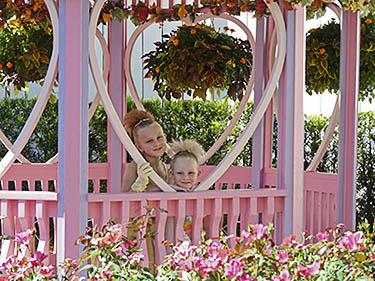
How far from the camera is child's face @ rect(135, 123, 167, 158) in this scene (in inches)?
167

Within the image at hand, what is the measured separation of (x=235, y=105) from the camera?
788 centimetres

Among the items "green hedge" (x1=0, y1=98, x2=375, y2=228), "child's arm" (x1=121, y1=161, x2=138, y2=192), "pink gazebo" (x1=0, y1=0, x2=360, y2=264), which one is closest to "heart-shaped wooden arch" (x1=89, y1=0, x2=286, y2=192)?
"pink gazebo" (x1=0, y1=0, x2=360, y2=264)

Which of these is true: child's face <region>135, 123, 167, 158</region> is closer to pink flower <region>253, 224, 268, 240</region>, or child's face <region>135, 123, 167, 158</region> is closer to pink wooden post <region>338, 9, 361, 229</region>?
pink wooden post <region>338, 9, 361, 229</region>

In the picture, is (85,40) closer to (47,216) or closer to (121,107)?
(47,216)

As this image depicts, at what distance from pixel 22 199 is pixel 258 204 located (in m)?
1.19

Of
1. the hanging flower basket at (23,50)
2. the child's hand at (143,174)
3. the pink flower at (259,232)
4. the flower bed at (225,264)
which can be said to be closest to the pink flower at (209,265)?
the flower bed at (225,264)

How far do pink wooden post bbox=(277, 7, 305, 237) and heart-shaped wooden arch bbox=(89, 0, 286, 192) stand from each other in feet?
0.17

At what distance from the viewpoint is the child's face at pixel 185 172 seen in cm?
393

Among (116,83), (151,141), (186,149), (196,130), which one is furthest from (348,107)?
(196,130)

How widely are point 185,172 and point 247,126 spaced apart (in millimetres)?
415

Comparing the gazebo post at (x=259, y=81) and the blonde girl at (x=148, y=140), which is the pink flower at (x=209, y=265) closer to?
the blonde girl at (x=148, y=140)

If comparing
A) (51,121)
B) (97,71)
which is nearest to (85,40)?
(97,71)

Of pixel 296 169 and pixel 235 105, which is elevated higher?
pixel 235 105

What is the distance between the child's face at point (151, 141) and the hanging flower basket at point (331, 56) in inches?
53.3
